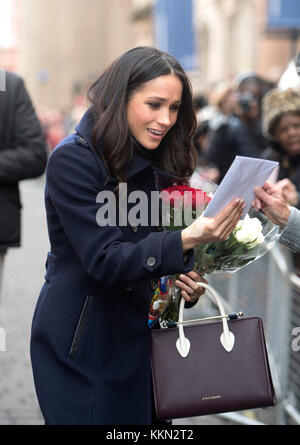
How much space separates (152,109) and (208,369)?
84 cm

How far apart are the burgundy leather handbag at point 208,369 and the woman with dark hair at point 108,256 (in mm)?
166

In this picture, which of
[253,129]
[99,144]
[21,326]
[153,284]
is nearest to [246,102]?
[253,129]

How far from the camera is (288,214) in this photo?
3010 millimetres

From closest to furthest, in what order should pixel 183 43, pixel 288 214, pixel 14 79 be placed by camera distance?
pixel 288 214, pixel 14 79, pixel 183 43

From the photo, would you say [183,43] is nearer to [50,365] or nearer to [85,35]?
[50,365]

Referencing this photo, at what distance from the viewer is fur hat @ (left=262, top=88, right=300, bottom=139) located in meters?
4.93

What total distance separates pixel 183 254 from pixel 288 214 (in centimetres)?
59

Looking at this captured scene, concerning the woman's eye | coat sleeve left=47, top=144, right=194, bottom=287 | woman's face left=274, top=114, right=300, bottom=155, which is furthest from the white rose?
woman's face left=274, top=114, right=300, bottom=155

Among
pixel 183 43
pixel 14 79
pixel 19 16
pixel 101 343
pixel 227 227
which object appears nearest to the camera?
pixel 227 227

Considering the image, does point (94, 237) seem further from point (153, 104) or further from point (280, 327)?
point (280, 327)

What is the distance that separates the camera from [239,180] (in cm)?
258

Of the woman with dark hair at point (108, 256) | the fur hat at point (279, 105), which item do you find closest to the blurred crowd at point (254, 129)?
the fur hat at point (279, 105)

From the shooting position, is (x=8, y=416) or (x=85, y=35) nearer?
(x=8, y=416)
